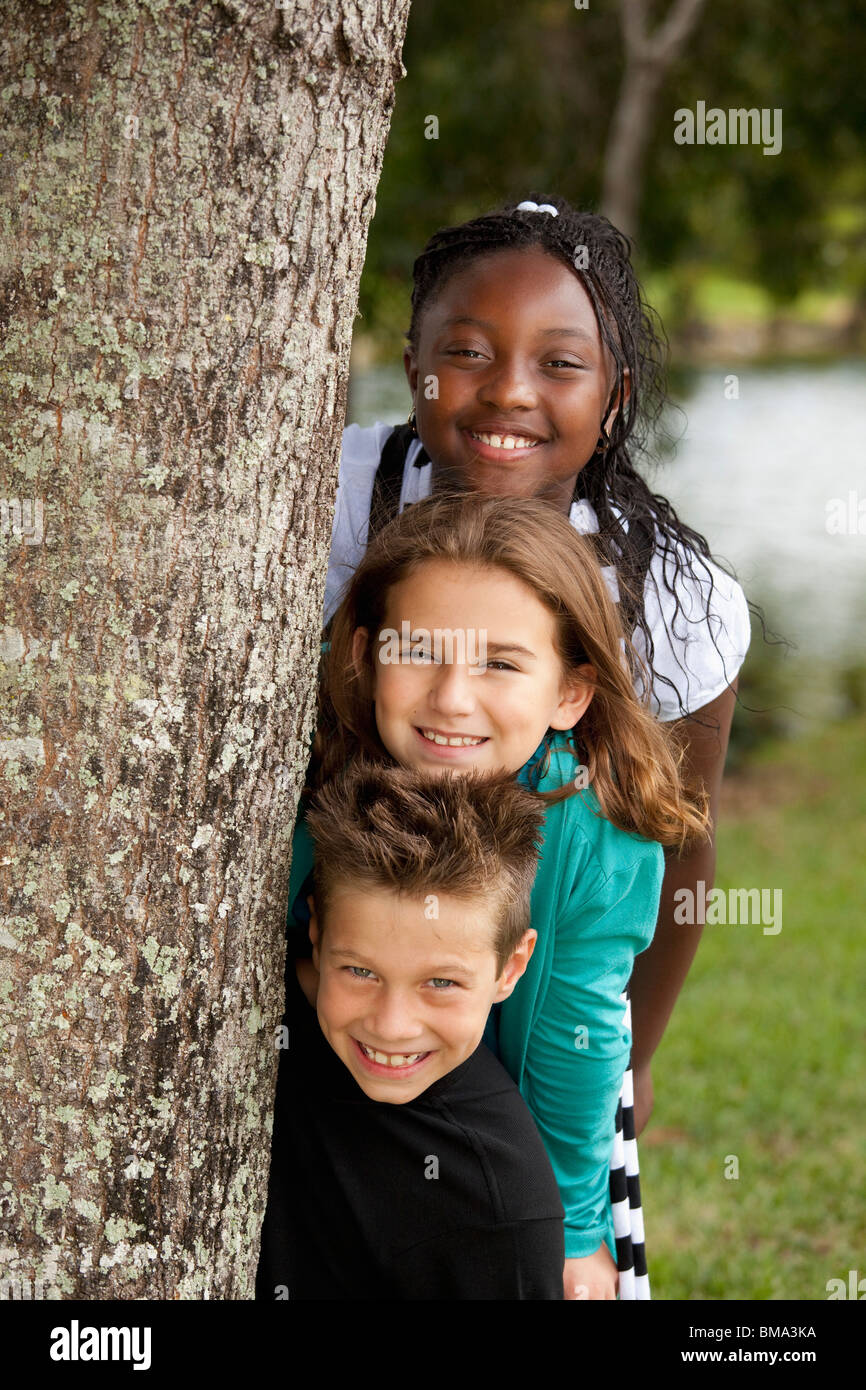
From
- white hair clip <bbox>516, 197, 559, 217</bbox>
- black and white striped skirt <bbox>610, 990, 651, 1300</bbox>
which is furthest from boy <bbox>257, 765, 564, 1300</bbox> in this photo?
white hair clip <bbox>516, 197, 559, 217</bbox>

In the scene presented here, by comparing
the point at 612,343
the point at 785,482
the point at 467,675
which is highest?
the point at 785,482

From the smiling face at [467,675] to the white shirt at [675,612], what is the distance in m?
0.29

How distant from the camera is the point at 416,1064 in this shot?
5.93 ft

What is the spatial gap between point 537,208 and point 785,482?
37.8 feet

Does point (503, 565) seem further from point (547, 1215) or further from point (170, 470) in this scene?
point (547, 1215)

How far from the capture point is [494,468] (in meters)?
2.19

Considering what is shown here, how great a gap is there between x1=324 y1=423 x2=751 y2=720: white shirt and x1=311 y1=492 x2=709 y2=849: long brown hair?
6.3 inches

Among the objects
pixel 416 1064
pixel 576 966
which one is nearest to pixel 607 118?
pixel 576 966

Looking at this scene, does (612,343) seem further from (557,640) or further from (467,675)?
(467,675)

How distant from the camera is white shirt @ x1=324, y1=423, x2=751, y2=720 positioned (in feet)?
7.48

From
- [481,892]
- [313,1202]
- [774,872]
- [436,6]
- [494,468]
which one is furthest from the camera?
[436,6]

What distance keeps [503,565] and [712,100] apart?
20.7ft

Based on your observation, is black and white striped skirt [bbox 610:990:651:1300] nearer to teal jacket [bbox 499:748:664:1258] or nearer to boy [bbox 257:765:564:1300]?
teal jacket [bbox 499:748:664:1258]

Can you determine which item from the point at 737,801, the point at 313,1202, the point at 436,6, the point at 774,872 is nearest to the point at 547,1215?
the point at 313,1202
